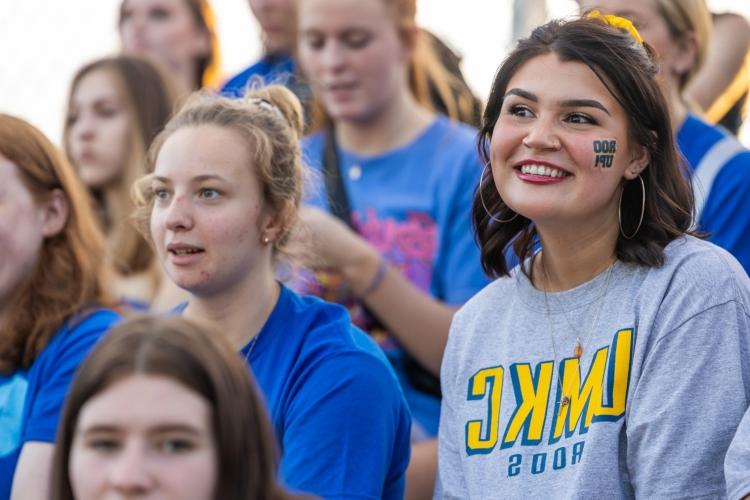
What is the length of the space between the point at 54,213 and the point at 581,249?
151 centimetres

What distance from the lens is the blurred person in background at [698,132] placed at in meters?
3.76

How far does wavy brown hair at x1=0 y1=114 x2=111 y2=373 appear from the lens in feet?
12.0

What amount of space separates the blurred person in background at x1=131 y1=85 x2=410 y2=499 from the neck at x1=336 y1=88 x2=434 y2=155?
81cm

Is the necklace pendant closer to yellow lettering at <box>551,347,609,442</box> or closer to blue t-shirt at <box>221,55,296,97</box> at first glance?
yellow lettering at <box>551,347,609,442</box>

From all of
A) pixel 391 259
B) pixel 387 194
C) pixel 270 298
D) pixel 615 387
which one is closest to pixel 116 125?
pixel 387 194

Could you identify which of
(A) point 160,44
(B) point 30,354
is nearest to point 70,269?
(B) point 30,354

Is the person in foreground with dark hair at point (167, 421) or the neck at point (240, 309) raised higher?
the person in foreground with dark hair at point (167, 421)

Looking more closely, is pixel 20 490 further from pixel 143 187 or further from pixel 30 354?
pixel 143 187

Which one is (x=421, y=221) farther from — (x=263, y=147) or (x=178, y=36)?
(x=178, y=36)

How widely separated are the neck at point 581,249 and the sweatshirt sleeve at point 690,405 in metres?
0.29

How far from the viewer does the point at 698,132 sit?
3.88m

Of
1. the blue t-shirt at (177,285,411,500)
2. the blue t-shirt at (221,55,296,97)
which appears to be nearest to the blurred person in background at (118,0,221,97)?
the blue t-shirt at (221,55,296,97)

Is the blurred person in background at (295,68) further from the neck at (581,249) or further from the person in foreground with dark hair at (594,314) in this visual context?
the neck at (581,249)

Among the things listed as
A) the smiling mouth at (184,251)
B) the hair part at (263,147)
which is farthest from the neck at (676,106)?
the smiling mouth at (184,251)
